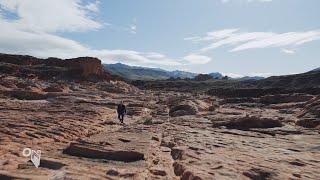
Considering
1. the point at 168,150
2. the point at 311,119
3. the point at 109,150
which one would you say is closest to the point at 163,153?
the point at 168,150

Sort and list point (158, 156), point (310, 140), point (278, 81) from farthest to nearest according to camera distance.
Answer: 1. point (278, 81)
2. point (310, 140)
3. point (158, 156)

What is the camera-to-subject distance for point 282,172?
9180 millimetres

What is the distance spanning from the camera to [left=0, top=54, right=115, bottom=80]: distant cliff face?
7469 cm

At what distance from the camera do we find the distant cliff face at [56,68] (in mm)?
74688

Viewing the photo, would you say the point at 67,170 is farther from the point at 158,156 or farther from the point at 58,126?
the point at 58,126

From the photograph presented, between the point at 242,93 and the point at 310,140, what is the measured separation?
54.4 metres

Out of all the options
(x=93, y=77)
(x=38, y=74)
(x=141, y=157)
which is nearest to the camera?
(x=141, y=157)

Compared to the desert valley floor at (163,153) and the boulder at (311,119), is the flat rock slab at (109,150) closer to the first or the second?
the desert valley floor at (163,153)

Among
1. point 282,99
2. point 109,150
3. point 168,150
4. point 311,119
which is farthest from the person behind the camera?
point 282,99

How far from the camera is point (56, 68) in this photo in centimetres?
8169

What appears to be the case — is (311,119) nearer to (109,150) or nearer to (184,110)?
(184,110)

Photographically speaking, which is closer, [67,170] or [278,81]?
[67,170]

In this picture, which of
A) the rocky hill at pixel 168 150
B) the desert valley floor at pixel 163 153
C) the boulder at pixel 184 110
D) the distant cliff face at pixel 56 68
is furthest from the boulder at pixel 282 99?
the distant cliff face at pixel 56 68

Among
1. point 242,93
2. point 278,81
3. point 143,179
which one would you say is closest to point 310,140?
point 143,179
